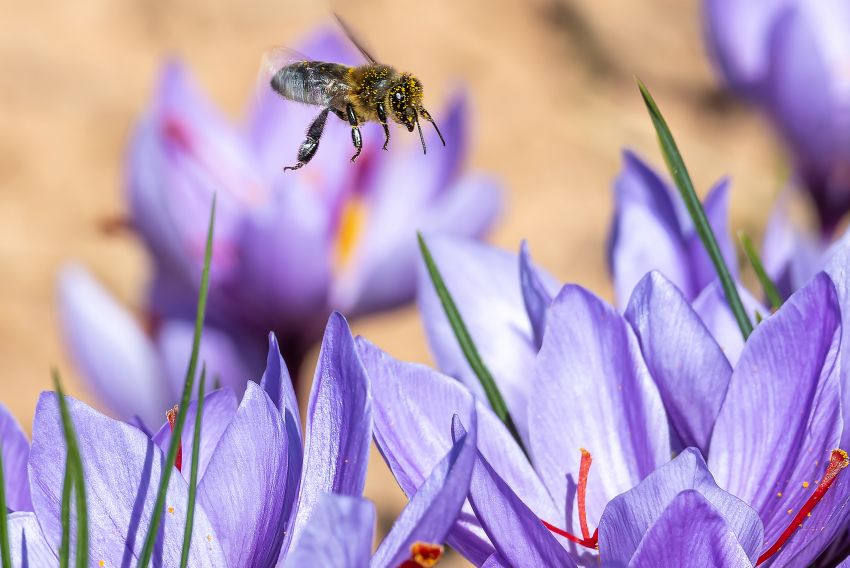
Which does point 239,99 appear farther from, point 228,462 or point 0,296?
point 228,462

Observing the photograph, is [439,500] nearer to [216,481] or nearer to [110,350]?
[216,481]

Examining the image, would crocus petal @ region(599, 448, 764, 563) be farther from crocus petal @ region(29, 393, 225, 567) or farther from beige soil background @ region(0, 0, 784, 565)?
beige soil background @ region(0, 0, 784, 565)

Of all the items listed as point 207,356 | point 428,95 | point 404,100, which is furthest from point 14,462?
Answer: point 428,95

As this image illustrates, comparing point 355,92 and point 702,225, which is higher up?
point 355,92

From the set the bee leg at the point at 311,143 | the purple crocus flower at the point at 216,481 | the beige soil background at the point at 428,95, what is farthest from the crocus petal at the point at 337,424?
the beige soil background at the point at 428,95

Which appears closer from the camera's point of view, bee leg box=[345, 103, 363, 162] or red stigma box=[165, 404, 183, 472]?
red stigma box=[165, 404, 183, 472]

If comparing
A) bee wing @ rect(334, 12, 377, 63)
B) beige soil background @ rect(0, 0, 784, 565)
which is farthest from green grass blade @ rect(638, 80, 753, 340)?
beige soil background @ rect(0, 0, 784, 565)
